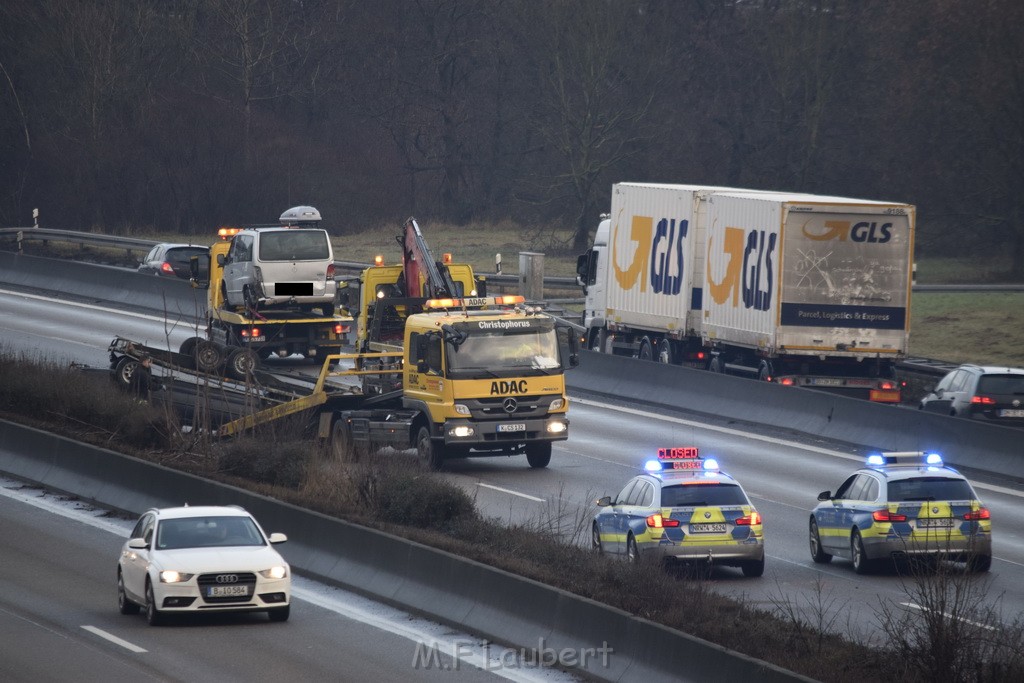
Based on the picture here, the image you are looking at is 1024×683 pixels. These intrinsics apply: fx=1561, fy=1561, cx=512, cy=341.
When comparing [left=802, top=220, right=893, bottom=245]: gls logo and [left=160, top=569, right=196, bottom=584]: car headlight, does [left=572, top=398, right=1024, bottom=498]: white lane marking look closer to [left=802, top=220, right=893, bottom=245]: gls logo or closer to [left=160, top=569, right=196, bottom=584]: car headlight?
[left=802, top=220, right=893, bottom=245]: gls logo

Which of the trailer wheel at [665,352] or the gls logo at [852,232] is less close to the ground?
the gls logo at [852,232]

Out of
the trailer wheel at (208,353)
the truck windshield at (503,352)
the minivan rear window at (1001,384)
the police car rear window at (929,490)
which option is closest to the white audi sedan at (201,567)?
the police car rear window at (929,490)

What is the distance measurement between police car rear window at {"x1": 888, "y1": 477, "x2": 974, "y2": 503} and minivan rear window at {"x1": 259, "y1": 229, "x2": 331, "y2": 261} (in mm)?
19641

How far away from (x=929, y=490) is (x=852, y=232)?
14.1 m

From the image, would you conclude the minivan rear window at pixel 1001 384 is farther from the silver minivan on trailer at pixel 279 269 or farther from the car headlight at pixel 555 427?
the silver minivan on trailer at pixel 279 269

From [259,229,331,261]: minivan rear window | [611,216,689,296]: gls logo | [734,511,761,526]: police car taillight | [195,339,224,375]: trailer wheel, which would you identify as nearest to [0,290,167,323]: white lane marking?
[259,229,331,261]: minivan rear window

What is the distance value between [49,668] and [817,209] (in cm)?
2156

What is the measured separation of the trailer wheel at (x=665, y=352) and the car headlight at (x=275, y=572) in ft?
70.5

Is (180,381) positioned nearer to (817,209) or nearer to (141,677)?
(817,209)

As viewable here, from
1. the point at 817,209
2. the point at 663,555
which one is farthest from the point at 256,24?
the point at 663,555

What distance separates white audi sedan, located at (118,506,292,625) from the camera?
14836mm

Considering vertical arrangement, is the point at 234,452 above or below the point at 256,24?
below

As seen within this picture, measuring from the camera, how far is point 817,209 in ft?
103

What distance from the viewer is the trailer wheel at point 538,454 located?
25672mm
